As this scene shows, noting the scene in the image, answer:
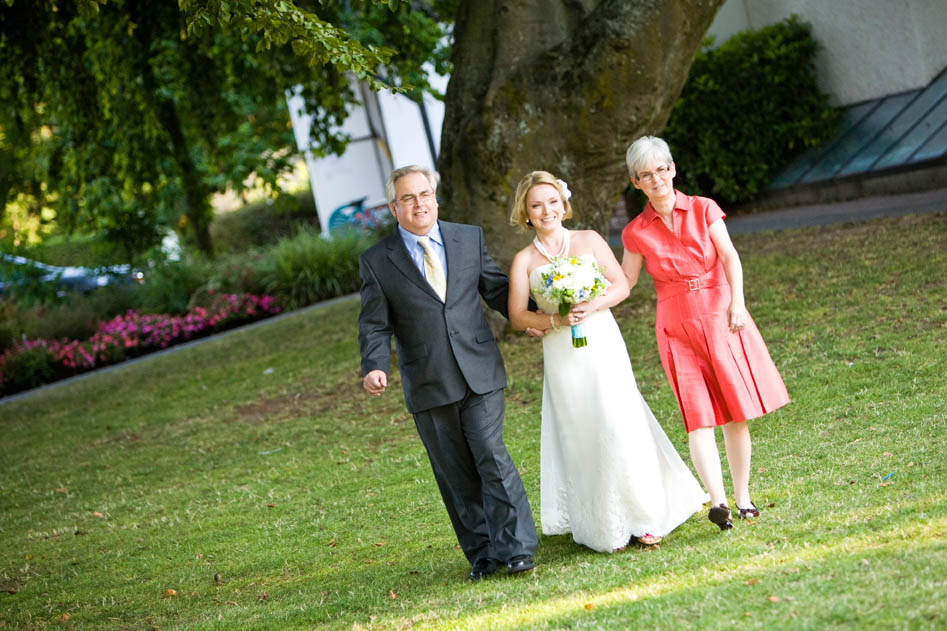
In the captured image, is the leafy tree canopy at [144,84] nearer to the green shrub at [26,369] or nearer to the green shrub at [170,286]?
the green shrub at [170,286]

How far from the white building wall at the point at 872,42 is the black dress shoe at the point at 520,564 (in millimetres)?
12723

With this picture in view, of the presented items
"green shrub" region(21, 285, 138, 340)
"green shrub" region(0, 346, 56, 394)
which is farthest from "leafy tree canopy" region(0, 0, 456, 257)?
"green shrub" region(0, 346, 56, 394)

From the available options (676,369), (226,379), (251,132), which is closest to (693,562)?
(676,369)

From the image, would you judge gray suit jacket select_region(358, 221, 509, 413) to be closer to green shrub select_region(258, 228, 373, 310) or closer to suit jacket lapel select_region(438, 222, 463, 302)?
suit jacket lapel select_region(438, 222, 463, 302)

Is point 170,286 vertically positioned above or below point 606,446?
above

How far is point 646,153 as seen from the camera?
508 centimetres

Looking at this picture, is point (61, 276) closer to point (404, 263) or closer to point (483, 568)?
point (404, 263)

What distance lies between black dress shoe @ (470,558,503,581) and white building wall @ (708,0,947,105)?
1270 centimetres

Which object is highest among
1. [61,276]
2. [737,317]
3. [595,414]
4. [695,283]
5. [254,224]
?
[254,224]

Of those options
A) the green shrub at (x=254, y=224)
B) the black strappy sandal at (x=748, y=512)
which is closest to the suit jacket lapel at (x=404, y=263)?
the black strappy sandal at (x=748, y=512)

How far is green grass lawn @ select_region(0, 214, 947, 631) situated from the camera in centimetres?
418

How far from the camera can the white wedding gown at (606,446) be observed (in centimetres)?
502

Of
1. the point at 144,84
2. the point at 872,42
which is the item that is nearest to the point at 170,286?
the point at 144,84

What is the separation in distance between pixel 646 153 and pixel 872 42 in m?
12.5
